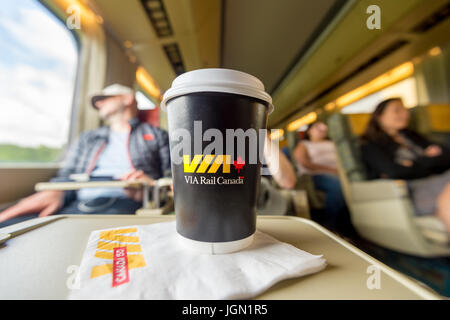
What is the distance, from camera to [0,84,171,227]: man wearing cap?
116 cm

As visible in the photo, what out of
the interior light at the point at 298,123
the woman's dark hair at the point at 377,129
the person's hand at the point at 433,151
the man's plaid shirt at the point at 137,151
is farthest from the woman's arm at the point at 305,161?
the man's plaid shirt at the point at 137,151

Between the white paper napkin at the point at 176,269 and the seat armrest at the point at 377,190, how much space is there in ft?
4.81

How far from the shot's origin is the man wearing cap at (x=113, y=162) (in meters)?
1.16

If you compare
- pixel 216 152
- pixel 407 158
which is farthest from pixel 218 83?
pixel 407 158

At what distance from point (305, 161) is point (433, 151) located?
1.20 meters

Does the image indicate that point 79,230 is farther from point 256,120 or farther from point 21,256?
point 256,120

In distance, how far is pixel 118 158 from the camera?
146 cm

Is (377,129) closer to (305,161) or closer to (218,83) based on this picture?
(305,161)

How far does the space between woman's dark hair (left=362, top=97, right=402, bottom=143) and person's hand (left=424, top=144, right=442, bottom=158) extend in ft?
1.04

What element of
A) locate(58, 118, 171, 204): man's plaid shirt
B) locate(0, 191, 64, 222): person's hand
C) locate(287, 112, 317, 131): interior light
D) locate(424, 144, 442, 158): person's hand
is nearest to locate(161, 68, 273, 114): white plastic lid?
locate(287, 112, 317, 131): interior light

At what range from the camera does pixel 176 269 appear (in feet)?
0.84

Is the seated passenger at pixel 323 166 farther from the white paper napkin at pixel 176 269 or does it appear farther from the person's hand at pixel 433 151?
the white paper napkin at pixel 176 269

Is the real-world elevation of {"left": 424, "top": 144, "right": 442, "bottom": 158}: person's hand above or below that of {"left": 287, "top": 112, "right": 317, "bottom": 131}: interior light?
below

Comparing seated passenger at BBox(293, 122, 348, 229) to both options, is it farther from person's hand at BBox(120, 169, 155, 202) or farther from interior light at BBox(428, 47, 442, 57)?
interior light at BBox(428, 47, 442, 57)
